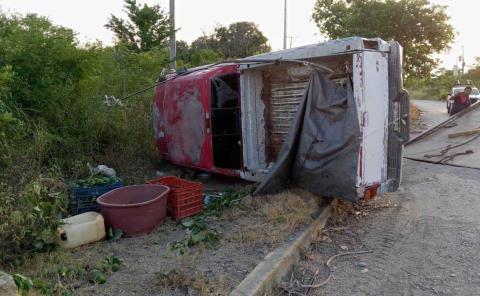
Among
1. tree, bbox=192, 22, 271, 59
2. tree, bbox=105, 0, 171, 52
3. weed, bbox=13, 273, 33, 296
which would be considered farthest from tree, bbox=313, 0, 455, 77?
weed, bbox=13, 273, 33, 296

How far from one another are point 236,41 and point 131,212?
28770mm

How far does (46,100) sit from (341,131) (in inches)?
179

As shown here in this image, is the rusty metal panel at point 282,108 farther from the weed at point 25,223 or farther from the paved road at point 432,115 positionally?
the paved road at point 432,115

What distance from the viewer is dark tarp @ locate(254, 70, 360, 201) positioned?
5.04m

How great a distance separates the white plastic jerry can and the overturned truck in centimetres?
217

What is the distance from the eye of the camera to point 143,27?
60.2 ft

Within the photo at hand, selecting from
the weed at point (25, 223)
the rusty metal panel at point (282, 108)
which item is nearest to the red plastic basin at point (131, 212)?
the weed at point (25, 223)

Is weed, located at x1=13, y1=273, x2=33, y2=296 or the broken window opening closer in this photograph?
weed, located at x1=13, y1=273, x2=33, y2=296

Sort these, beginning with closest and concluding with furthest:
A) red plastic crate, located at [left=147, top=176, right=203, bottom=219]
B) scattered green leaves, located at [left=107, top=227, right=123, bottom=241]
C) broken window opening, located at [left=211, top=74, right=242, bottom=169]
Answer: scattered green leaves, located at [left=107, top=227, right=123, bottom=241], red plastic crate, located at [left=147, top=176, right=203, bottom=219], broken window opening, located at [left=211, top=74, right=242, bottom=169]

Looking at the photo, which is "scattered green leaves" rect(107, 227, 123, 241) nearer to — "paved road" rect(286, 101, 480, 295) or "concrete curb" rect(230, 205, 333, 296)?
"concrete curb" rect(230, 205, 333, 296)

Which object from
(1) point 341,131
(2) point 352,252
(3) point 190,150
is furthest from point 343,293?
(3) point 190,150

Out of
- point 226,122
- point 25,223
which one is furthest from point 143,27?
point 25,223

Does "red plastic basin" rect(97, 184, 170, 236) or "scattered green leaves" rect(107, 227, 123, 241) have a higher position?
"red plastic basin" rect(97, 184, 170, 236)

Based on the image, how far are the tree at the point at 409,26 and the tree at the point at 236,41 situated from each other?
8268mm
